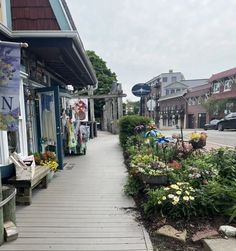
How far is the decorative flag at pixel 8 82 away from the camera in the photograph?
297cm

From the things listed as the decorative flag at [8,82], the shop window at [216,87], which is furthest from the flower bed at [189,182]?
the shop window at [216,87]

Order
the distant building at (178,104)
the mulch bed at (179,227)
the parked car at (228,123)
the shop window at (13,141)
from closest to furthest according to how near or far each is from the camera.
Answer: the mulch bed at (179,227) → the shop window at (13,141) → the parked car at (228,123) → the distant building at (178,104)

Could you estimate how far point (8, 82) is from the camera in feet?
9.87

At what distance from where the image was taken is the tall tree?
2606 centimetres

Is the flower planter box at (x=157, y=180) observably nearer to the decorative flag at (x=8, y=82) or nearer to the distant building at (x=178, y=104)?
the decorative flag at (x=8, y=82)

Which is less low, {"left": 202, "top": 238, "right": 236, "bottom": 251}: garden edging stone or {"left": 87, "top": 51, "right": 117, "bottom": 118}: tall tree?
{"left": 87, "top": 51, "right": 117, "bottom": 118}: tall tree

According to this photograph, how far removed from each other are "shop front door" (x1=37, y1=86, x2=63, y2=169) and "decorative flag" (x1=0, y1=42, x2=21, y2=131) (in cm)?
252

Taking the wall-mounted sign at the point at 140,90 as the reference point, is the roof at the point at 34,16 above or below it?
above

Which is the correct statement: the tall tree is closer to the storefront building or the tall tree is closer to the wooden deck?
the storefront building

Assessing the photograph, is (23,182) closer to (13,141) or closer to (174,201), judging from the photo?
(13,141)

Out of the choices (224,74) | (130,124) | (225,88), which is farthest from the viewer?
(225,88)

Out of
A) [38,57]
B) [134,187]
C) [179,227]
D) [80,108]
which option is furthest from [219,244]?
[80,108]

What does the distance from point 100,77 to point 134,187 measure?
74.5ft

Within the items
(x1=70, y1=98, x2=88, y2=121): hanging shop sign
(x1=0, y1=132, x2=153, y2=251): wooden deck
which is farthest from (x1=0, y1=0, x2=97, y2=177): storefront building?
(x1=70, y1=98, x2=88, y2=121): hanging shop sign
